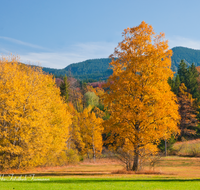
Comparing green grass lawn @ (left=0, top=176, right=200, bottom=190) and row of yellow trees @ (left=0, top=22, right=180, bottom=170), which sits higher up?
row of yellow trees @ (left=0, top=22, right=180, bottom=170)

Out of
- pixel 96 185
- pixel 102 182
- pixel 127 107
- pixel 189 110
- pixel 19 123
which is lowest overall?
pixel 102 182

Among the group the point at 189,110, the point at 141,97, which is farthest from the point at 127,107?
the point at 189,110

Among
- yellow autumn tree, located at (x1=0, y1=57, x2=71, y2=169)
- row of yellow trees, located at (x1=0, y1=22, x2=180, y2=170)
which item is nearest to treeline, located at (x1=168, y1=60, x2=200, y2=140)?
row of yellow trees, located at (x1=0, y1=22, x2=180, y2=170)

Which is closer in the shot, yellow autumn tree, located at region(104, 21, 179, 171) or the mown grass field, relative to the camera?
the mown grass field

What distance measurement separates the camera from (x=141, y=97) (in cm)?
1830

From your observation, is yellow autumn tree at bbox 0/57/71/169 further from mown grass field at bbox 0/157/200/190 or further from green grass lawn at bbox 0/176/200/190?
green grass lawn at bbox 0/176/200/190

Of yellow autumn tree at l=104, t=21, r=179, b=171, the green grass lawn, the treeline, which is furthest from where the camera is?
the treeline

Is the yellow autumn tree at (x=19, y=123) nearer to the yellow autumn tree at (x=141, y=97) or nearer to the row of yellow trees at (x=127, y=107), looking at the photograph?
the row of yellow trees at (x=127, y=107)

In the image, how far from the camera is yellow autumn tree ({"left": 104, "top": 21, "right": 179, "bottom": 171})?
1695 cm

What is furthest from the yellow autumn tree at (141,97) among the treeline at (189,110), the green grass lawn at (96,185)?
the treeline at (189,110)

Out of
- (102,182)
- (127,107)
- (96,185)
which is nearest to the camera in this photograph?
(96,185)

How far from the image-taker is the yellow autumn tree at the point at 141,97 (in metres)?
17.0

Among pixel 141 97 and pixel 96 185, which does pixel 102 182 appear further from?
pixel 141 97

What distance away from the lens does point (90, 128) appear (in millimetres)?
49094
